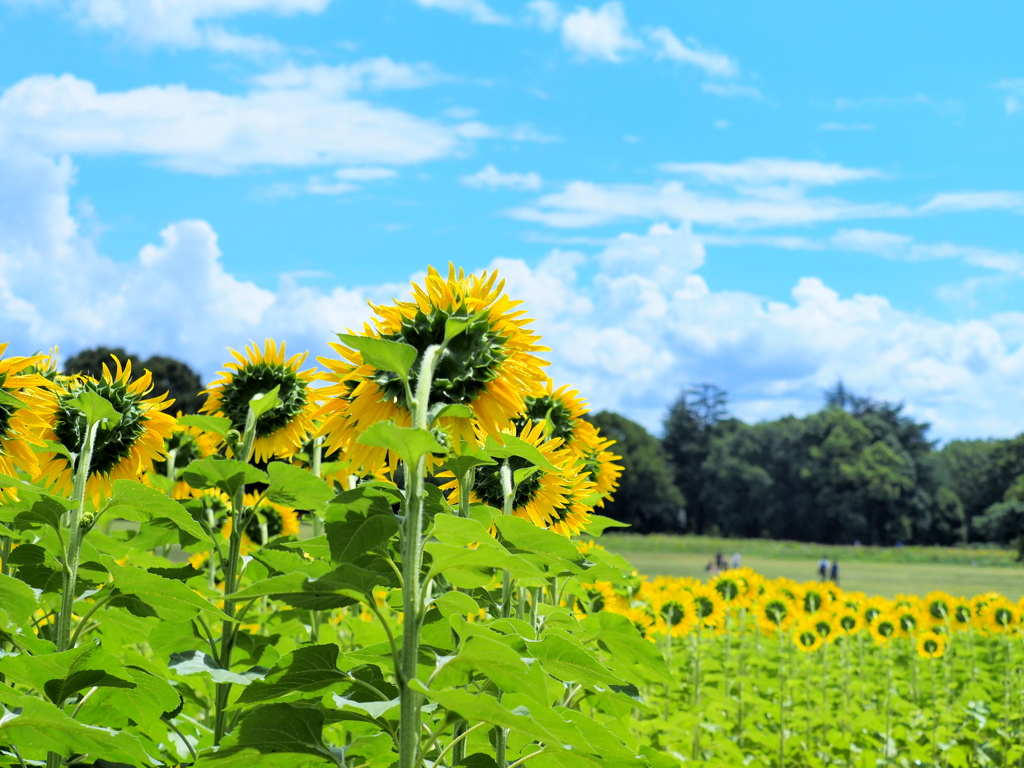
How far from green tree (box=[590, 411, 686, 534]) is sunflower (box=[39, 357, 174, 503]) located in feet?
255

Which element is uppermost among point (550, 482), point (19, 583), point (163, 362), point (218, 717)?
point (163, 362)

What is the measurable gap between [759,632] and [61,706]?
7.70 meters

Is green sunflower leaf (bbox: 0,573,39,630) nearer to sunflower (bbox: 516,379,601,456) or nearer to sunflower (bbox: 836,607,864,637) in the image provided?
sunflower (bbox: 516,379,601,456)

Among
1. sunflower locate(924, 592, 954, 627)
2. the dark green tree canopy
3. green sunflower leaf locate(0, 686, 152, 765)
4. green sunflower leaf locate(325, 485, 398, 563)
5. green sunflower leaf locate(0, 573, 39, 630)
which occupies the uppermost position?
the dark green tree canopy

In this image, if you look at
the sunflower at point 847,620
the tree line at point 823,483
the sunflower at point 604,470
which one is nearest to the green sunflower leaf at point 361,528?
the sunflower at point 604,470

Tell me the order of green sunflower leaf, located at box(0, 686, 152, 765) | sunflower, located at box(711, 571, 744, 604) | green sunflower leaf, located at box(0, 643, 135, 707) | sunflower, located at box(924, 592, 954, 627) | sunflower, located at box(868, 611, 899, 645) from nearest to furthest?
green sunflower leaf, located at box(0, 686, 152, 765)
green sunflower leaf, located at box(0, 643, 135, 707)
sunflower, located at box(711, 571, 744, 604)
sunflower, located at box(868, 611, 899, 645)
sunflower, located at box(924, 592, 954, 627)

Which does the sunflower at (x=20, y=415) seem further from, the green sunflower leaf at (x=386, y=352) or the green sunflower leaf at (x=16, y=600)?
the green sunflower leaf at (x=386, y=352)

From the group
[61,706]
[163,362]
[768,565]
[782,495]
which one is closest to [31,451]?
[61,706]

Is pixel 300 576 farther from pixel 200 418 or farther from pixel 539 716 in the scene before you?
pixel 200 418

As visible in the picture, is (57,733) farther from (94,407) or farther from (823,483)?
(823,483)

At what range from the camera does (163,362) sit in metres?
54.5

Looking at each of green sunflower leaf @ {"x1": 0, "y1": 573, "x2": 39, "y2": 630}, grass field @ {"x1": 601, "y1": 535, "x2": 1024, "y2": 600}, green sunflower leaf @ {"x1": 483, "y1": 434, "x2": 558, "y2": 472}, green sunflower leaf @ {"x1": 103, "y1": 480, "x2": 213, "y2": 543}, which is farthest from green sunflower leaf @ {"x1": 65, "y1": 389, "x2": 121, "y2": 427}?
grass field @ {"x1": 601, "y1": 535, "x2": 1024, "y2": 600}

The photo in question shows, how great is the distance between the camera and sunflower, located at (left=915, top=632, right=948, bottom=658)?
797 cm

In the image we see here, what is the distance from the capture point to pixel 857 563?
5266cm
